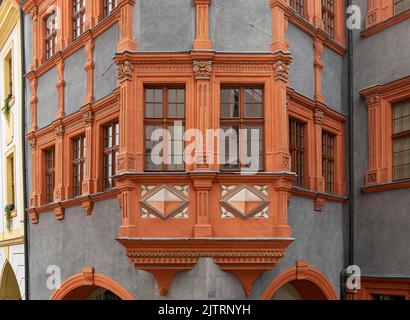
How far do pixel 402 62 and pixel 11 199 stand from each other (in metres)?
11.8

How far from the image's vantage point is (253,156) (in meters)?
10.5

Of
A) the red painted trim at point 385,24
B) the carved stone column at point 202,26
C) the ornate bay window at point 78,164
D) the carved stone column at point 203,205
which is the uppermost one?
the red painted trim at point 385,24

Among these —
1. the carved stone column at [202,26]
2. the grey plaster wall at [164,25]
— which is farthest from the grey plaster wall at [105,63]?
the carved stone column at [202,26]

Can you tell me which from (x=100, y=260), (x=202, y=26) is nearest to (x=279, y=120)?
(x=202, y=26)

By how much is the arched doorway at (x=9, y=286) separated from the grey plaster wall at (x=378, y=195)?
11.1 meters

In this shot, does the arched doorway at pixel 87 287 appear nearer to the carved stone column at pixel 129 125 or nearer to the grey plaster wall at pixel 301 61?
the carved stone column at pixel 129 125

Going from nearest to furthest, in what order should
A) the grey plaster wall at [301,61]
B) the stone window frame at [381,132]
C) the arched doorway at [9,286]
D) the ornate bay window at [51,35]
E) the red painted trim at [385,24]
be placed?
the grey plaster wall at [301,61], the red painted trim at [385,24], the stone window frame at [381,132], the ornate bay window at [51,35], the arched doorway at [9,286]

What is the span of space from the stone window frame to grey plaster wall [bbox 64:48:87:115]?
6132 millimetres

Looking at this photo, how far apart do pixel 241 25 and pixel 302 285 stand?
5.41 meters

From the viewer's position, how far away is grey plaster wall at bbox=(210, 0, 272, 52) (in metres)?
10.5

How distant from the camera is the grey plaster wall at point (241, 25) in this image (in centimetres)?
1048

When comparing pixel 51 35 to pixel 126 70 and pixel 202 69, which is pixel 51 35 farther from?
pixel 202 69

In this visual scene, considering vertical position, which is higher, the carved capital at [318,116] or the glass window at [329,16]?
the glass window at [329,16]

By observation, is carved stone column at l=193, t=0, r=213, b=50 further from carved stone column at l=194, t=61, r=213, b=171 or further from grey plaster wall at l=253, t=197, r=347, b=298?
grey plaster wall at l=253, t=197, r=347, b=298
